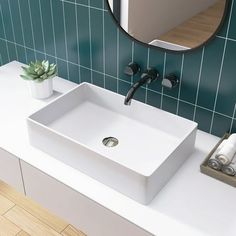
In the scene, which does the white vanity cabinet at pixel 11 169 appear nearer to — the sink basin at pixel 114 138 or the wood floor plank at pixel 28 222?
the sink basin at pixel 114 138

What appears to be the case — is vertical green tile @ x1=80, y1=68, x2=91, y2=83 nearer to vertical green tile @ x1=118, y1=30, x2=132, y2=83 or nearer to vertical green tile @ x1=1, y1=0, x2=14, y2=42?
vertical green tile @ x1=118, y1=30, x2=132, y2=83

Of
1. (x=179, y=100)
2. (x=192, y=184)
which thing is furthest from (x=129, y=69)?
(x=192, y=184)

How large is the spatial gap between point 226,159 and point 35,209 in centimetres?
134

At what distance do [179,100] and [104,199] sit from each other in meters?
0.56

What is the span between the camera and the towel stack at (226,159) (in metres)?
1.31

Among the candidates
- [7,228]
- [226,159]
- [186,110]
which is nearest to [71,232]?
[7,228]

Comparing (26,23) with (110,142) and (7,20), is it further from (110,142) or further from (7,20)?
(110,142)

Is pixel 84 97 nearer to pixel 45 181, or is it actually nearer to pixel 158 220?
pixel 45 181

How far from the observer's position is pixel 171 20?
1.42 meters

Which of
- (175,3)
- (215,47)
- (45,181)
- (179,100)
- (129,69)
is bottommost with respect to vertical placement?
(45,181)

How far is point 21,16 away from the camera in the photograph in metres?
1.94

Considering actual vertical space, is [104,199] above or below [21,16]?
below

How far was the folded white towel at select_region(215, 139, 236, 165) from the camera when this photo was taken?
51.7 inches

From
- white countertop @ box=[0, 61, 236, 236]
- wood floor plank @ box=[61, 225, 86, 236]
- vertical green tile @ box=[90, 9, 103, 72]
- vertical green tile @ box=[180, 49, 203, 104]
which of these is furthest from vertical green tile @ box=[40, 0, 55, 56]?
wood floor plank @ box=[61, 225, 86, 236]
